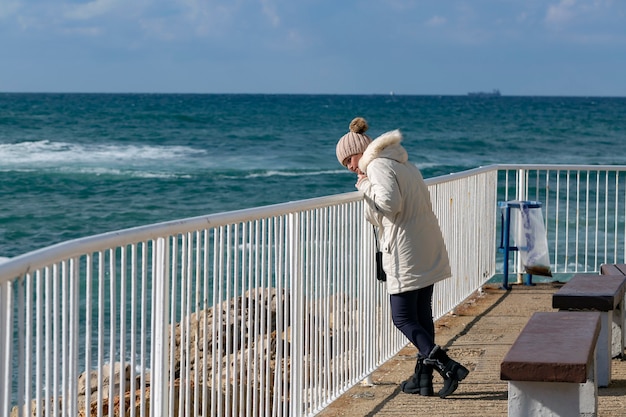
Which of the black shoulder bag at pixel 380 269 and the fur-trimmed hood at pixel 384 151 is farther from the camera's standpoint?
the black shoulder bag at pixel 380 269

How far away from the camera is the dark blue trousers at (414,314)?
5.90 meters

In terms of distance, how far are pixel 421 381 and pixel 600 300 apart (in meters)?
1.13

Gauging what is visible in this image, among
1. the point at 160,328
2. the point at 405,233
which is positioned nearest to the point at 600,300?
the point at 405,233

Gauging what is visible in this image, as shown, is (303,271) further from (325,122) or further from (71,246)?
(325,122)

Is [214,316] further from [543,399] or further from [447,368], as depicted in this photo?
[447,368]

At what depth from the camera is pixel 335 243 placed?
5.86m

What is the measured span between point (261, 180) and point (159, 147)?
16.6 metres

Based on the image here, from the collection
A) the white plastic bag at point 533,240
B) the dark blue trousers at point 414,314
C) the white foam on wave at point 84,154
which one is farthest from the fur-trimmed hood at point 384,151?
the white foam on wave at point 84,154

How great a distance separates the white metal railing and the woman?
0.90ft

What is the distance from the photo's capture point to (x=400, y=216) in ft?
18.8

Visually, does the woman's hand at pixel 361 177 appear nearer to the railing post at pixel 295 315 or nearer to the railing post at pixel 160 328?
the railing post at pixel 295 315

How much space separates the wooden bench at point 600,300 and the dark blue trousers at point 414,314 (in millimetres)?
730

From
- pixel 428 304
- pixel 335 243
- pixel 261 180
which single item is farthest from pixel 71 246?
pixel 261 180

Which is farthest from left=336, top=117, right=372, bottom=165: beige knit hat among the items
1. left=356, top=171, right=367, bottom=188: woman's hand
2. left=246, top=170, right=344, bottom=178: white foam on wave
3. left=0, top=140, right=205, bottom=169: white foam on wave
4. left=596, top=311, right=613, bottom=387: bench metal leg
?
left=0, top=140, right=205, bottom=169: white foam on wave
